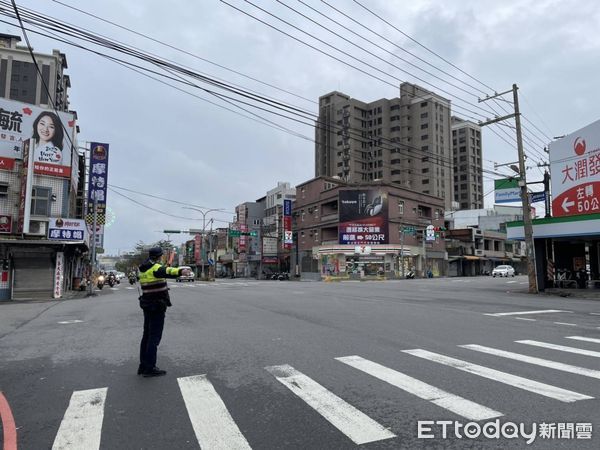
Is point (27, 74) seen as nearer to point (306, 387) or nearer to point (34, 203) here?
point (34, 203)

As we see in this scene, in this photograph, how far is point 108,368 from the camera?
6.66 m

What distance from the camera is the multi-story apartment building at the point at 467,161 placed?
121m

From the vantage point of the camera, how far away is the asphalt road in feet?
13.0

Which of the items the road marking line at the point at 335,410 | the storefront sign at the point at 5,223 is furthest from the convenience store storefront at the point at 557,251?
the storefront sign at the point at 5,223

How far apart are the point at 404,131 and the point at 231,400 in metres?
111

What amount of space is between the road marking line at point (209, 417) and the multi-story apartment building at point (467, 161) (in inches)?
4843

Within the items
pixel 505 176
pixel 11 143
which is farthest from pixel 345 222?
pixel 11 143

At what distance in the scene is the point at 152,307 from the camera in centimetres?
630

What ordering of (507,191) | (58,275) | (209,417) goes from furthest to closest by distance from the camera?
1. (507,191)
2. (58,275)
3. (209,417)

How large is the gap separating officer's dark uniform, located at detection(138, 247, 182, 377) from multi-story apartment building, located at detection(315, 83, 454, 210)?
9925 cm

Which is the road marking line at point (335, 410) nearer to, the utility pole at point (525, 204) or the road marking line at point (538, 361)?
the road marking line at point (538, 361)

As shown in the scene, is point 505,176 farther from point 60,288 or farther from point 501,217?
point 501,217

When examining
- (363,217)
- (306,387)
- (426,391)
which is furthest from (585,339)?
(363,217)

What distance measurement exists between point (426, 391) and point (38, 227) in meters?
24.8
